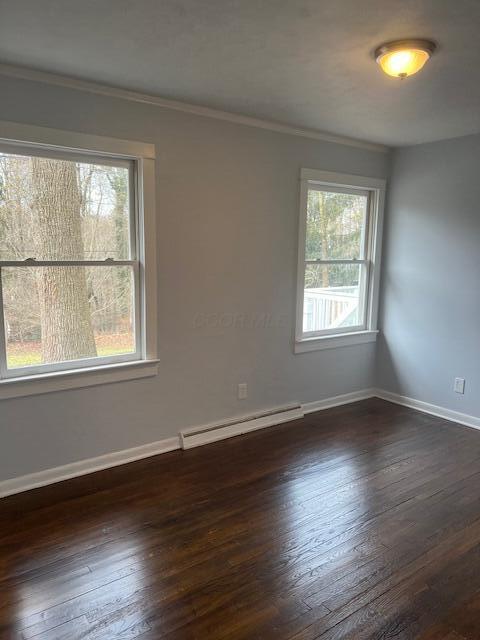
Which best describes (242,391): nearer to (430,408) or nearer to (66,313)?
(66,313)

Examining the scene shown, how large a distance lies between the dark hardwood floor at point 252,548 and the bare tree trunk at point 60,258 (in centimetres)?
92

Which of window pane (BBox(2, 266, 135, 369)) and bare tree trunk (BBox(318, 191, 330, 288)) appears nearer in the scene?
window pane (BBox(2, 266, 135, 369))

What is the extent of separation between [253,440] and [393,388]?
180cm

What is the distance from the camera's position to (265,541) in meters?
2.27

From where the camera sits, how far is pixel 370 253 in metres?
4.44

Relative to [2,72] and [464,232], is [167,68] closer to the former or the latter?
[2,72]

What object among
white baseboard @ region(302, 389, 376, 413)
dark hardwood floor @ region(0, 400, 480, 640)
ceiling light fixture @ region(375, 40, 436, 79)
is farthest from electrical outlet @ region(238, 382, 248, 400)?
ceiling light fixture @ region(375, 40, 436, 79)

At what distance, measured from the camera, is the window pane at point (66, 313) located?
268cm

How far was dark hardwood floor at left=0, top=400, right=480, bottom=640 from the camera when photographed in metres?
1.79

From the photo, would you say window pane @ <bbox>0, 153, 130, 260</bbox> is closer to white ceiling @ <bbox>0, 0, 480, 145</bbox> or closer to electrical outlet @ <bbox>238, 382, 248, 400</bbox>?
white ceiling @ <bbox>0, 0, 480, 145</bbox>

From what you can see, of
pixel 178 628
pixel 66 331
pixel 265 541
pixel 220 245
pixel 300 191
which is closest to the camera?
pixel 178 628

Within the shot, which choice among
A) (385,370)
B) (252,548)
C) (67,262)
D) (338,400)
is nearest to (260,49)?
(67,262)

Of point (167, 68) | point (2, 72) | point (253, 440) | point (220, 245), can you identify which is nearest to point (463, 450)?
point (253, 440)

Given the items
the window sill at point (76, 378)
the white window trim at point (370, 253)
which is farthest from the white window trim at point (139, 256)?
the white window trim at point (370, 253)
